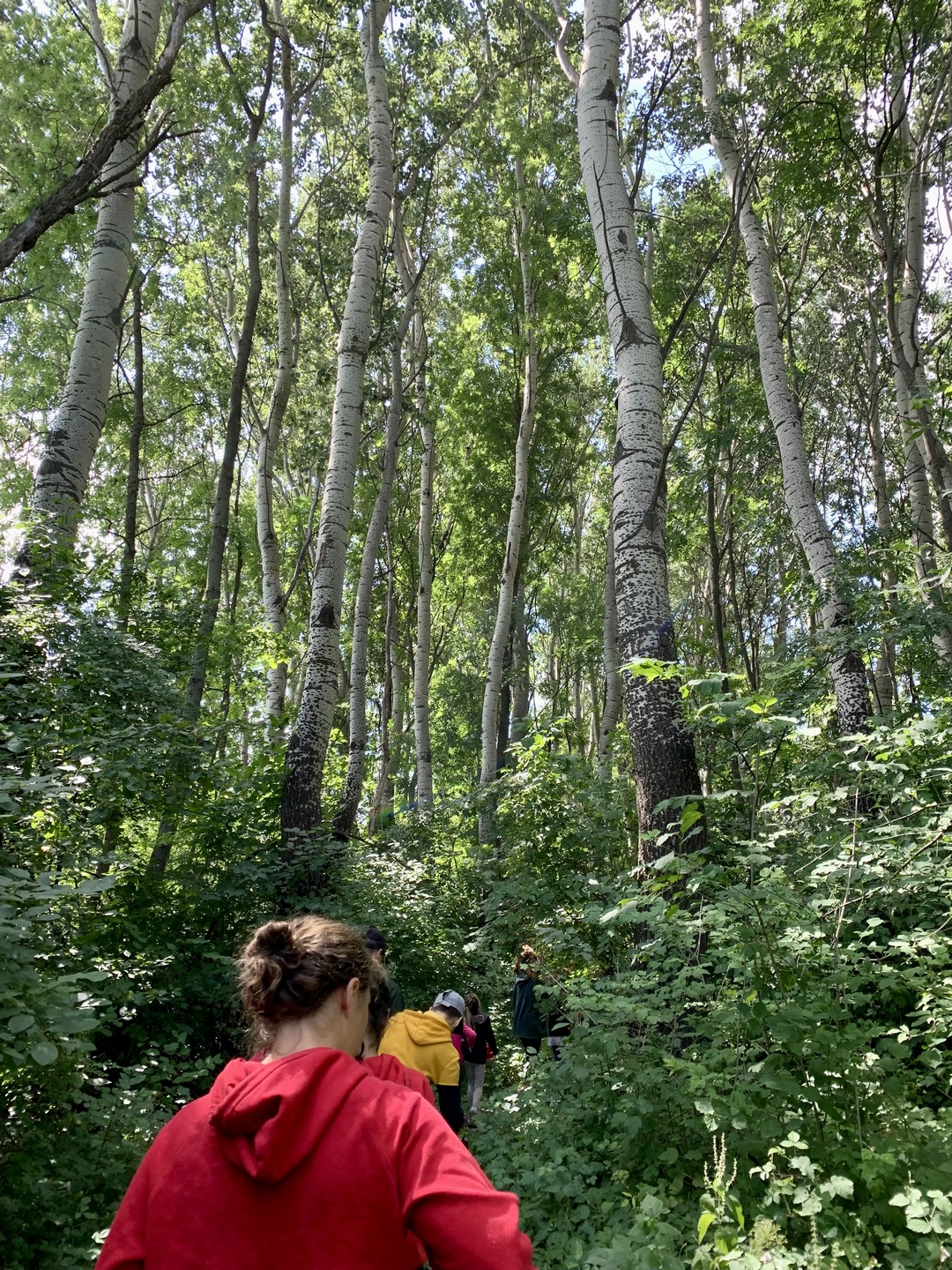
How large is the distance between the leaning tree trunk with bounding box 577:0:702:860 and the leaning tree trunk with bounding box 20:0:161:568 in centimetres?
388

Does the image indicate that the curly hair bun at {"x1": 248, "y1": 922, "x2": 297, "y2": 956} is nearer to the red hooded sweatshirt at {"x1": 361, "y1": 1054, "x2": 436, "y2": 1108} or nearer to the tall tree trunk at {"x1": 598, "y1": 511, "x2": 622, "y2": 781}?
the red hooded sweatshirt at {"x1": 361, "y1": 1054, "x2": 436, "y2": 1108}

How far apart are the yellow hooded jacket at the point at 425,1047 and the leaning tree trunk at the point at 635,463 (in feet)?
5.45

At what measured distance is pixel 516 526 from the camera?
546 inches

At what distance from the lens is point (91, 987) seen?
3.73 m

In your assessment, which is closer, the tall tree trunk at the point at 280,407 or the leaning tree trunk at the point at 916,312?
the leaning tree trunk at the point at 916,312

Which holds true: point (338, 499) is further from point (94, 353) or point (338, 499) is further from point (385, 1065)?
point (385, 1065)

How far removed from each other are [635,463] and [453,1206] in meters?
4.92

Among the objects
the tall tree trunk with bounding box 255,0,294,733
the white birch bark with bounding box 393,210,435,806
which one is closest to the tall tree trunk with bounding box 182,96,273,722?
the tall tree trunk with bounding box 255,0,294,733

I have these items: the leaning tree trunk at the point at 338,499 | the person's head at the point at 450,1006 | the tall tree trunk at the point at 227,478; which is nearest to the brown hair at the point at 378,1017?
the person's head at the point at 450,1006

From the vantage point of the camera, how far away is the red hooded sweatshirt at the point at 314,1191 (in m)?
1.07

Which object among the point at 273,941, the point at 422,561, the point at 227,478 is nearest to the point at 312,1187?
the point at 273,941

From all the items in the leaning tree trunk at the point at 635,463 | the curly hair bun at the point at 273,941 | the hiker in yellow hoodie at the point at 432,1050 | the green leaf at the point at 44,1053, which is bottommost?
the hiker in yellow hoodie at the point at 432,1050

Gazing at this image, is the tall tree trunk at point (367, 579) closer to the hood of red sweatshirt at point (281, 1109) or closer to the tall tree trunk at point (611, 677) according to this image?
the tall tree trunk at point (611, 677)

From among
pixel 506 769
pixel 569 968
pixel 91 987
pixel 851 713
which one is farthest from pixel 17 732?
pixel 851 713
